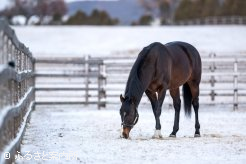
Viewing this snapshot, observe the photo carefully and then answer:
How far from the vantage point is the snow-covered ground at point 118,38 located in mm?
50438

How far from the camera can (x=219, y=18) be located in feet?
234

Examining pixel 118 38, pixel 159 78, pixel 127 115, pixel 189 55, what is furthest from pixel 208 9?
pixel 127 115

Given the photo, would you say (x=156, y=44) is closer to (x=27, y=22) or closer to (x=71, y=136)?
(x=71, y=136)

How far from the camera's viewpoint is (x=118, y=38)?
55406 mm

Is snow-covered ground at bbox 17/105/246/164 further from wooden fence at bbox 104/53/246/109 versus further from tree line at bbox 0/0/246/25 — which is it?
tree line at bbox 0/0/246/25

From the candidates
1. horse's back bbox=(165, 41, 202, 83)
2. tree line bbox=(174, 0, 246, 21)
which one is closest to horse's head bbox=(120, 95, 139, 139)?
horse's back bbox=(165, 41, 202, 83)

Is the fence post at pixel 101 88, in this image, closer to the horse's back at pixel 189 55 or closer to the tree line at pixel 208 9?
the horse's back at pixel 189 55

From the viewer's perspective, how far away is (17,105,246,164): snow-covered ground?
7934 mm

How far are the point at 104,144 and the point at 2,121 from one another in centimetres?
345

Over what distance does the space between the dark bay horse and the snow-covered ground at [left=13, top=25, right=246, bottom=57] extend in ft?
117

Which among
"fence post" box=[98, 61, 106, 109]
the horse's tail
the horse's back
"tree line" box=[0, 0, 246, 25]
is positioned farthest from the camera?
"tree line" box=[0, 0, 246, 25]

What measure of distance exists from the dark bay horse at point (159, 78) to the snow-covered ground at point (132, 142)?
1.25ft

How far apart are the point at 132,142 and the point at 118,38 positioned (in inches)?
1815

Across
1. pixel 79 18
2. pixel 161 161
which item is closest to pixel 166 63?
pixel 161 161
